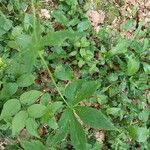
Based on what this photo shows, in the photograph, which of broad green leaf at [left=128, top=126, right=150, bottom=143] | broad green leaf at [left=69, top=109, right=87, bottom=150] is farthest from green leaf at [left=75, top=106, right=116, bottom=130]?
broad green leaf at [left=128, top=126, right=150, bottom=143]

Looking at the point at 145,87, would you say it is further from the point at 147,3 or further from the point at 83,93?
the point at 83,93

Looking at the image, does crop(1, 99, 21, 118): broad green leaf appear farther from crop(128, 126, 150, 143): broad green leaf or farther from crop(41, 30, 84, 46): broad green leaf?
crop(128, 126, 150, 143): broad green leaf

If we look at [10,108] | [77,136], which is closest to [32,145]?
[10,108]

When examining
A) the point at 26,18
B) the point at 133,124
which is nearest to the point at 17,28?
the point at 26,18

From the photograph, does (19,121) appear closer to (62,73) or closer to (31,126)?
(31,126)

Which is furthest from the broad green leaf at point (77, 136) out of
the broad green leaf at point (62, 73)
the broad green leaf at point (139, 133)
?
the broad green leaf at point (139, 133)

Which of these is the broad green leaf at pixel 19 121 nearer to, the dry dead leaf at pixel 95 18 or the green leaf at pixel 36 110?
the green leaf at pixel 36 110
